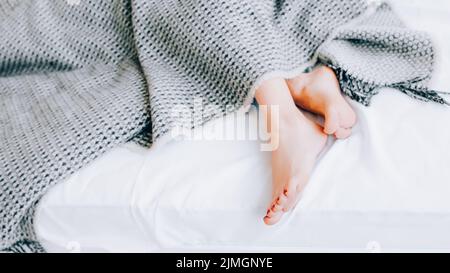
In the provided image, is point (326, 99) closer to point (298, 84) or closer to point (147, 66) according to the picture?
point (298, 84)

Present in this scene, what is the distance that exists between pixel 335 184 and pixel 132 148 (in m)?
0.30

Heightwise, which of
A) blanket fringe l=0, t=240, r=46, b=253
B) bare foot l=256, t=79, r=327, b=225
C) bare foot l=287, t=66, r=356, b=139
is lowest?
blanket fringe l=0, t=240, r=46, b=253

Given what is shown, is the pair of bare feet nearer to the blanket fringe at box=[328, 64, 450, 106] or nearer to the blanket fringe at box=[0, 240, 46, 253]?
the blanket fringe at box=[328, 64, 450, 106]

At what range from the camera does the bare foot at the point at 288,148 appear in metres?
0.59

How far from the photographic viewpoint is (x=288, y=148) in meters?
0.63

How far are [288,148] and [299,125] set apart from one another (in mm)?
42

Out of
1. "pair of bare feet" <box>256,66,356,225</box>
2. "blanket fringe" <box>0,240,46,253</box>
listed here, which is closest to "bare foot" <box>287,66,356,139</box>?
"pair of bare feet" <box>256,66,356,225</box>

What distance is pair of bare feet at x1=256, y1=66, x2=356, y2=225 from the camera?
0.59m

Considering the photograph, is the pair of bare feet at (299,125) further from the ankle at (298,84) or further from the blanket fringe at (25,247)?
the blanket fringe at (25,247)

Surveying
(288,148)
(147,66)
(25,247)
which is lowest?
(25,247)

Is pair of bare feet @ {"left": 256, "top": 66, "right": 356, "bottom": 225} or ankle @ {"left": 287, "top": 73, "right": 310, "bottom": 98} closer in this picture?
pair of bare feet @ {"left": 256, "top": 66, "right": 356, "bottom": 225}

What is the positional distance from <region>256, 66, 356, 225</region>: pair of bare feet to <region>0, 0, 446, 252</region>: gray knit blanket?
3cm

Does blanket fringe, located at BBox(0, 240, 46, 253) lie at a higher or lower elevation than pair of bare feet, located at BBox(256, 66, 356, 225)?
lower
